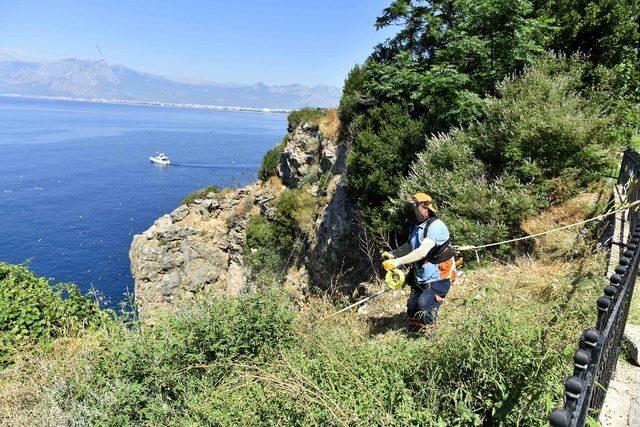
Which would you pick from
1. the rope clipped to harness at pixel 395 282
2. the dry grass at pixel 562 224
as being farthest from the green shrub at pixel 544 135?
the rope clipped to harness at pixel 395 282

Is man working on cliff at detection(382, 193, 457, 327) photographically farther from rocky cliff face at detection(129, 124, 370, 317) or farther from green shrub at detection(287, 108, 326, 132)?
green shrub at detection(287, 108, 326, 132)

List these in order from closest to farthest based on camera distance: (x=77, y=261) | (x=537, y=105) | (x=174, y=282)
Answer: (x=537, y=105) < (x=174, y=282) < (x=77, y=261)

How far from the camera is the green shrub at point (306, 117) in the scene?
2842 cm

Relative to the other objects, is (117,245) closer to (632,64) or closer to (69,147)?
(632,64)

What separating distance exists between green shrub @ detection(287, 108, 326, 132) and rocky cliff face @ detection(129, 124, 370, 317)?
46cm

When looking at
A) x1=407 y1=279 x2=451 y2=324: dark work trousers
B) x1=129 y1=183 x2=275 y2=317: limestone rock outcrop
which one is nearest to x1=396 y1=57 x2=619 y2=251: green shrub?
x1=407 y1=279 x2=451 y2=324: dark work trousers

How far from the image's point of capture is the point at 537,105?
10.2 metres

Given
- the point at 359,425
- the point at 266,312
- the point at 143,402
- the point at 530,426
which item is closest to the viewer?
the point at 530,426

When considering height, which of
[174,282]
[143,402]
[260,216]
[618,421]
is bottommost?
[174,282]

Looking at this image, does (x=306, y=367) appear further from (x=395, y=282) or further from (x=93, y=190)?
(x=93, y=190)

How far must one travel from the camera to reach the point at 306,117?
96.1 feet

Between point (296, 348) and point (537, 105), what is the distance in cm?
883

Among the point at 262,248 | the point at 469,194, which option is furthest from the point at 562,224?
the point at 262,248

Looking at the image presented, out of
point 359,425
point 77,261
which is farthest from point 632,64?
point 77,261
